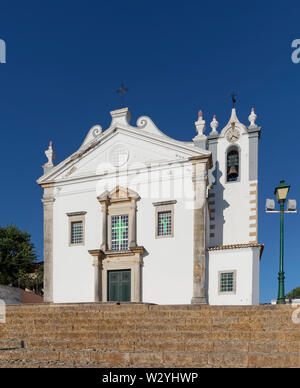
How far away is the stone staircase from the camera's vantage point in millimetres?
5848

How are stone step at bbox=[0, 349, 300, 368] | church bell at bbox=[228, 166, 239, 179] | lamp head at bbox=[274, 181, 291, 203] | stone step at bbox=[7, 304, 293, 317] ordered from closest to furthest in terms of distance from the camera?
stone step at bbox=[0, 349, 300, 368] → stone step at bbox=[7, 304, 293, 317] → lamp head at bbox=[274, 181, 291, 203] → church bell at bbox=[228, 166, 239, 179]

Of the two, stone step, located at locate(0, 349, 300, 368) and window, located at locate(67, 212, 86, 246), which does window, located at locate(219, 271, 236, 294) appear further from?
stone step, located at locate(0, 349, 300, 368)

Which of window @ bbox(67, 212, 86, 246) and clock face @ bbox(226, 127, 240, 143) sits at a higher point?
clock face @ bbox(226, 127, 240, 143)

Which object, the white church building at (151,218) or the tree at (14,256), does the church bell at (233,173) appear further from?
the tree at (14,256)

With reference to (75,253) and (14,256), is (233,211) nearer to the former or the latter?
(75,253)

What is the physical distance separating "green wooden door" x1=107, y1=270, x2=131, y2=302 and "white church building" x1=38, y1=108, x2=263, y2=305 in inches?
1.7

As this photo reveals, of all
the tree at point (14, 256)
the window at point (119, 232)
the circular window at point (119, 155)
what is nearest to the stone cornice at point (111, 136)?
the circular window at point (119, 155)

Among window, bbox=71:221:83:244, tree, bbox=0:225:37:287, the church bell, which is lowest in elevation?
tree, bbox=0:225:37:287

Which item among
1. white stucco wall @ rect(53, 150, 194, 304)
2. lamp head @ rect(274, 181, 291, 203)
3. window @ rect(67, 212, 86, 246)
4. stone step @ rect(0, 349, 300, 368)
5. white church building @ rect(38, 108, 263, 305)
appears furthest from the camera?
window @ rect(67, 212, 86, 246)

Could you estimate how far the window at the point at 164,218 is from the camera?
15.5 metres

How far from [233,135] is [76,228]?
379 inches

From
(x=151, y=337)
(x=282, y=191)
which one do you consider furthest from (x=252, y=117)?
(x=151, y=337)

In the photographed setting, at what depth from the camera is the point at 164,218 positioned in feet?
51.4

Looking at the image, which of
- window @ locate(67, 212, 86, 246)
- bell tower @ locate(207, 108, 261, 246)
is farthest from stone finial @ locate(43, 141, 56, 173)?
bell tower @ locate(207, 108, 261, 246)
